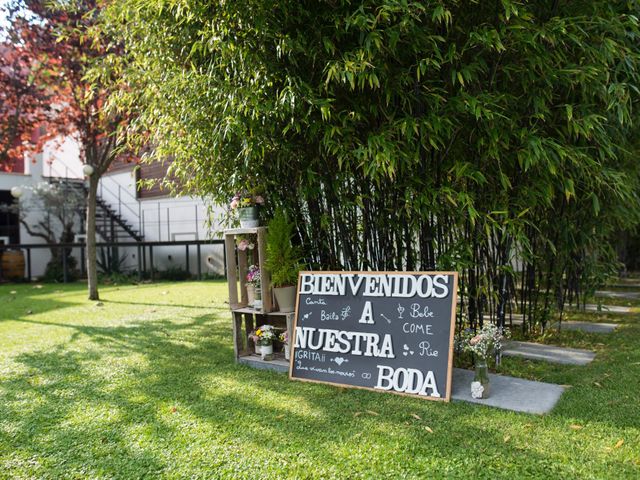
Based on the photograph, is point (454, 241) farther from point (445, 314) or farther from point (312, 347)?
point (312, 347)

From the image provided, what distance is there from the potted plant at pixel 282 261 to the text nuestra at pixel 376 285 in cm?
14

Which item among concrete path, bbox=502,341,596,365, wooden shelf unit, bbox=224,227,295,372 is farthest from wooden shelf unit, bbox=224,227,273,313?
concrete path, bbox=502,341,596,365

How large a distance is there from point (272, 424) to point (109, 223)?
12508mm

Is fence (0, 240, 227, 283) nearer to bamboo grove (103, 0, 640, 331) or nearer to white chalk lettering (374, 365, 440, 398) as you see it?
bamboo grove (103, 0, 640, 331)

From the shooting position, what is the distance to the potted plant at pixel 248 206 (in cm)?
370

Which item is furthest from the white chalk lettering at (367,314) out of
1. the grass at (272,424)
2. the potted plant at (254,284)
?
the potted plant at (254,284)

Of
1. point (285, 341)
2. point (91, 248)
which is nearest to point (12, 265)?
point (91, 248)

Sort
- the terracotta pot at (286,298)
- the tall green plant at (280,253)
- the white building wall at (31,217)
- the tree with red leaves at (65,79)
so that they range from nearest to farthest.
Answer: the tall green plant at (280,253) < the terracotta pot at (286,298) < the tree with red leaves at (65,79) < the white building wall at (31,217)

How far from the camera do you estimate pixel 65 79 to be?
7.18 metres

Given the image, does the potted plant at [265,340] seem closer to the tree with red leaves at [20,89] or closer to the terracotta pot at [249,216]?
the terracotta pot at [249,216]

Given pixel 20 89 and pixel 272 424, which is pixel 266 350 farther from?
pixel 20 89

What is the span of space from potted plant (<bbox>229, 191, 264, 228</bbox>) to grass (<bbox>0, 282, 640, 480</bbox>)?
1035 mm

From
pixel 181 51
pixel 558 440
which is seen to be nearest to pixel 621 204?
pixel 558 440

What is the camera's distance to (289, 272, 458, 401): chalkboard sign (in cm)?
295
